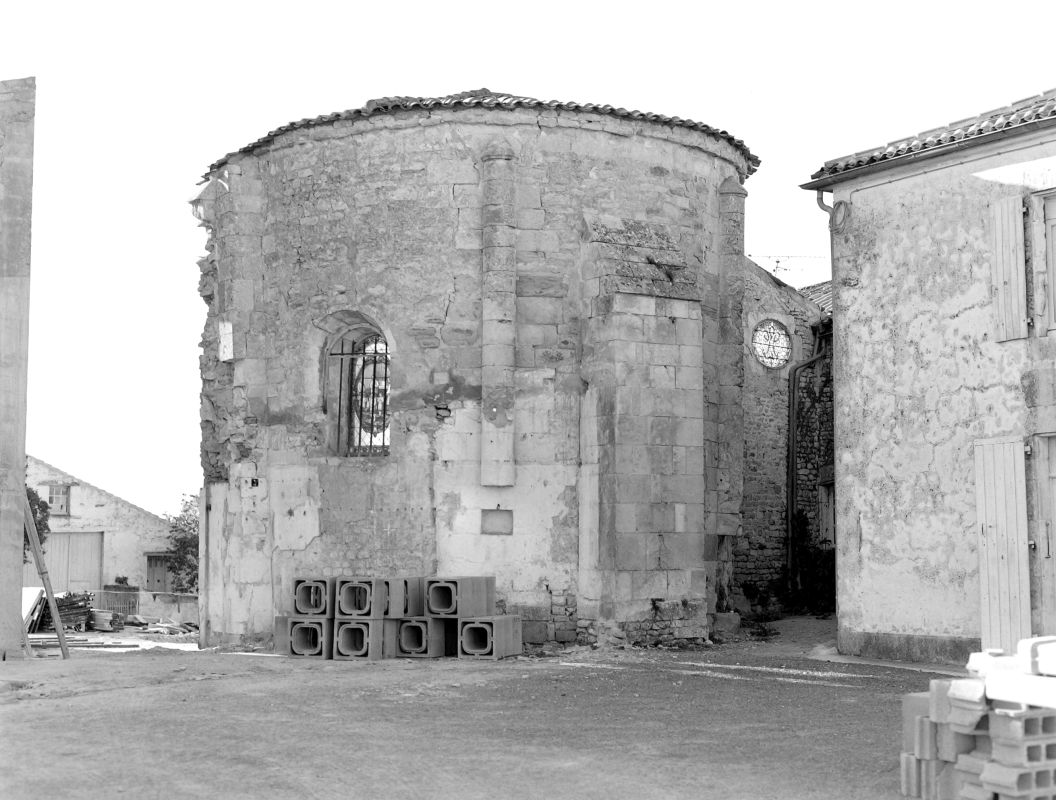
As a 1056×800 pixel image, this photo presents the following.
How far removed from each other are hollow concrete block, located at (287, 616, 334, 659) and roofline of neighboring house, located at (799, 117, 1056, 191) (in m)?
7.62

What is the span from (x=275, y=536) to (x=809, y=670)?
23.0 feet

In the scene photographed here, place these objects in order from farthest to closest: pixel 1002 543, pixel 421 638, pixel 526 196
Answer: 1. pixel 526 196
2. pixel 421 638
3. pixel 1002 543

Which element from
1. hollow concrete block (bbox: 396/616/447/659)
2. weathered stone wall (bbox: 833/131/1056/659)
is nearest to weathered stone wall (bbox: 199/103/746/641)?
hollow concrete block (bbox: 396/616/447/659)

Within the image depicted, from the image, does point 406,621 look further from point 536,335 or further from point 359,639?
point 536,335

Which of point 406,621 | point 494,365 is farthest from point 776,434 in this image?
point 406,621

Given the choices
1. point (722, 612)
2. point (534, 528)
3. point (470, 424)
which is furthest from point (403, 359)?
point (722, 612)

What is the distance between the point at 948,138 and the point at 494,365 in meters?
5.79

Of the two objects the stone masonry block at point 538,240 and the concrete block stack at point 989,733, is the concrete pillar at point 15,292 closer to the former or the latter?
the stone masonry block at point 538,240

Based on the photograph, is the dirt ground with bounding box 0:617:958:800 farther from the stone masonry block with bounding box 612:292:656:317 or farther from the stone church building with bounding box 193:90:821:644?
the stone masonry block with bounding box 612:292:656:317

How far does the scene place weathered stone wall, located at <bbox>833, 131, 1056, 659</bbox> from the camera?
1406cm

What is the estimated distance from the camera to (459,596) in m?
15.5

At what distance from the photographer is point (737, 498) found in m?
18.1

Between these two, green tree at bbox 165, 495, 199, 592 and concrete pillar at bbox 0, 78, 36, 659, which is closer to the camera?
concrete pillar at bbox 0, 78, 36, 659

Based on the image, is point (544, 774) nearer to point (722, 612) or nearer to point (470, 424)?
point (470, 424)
